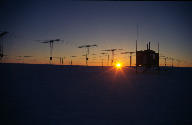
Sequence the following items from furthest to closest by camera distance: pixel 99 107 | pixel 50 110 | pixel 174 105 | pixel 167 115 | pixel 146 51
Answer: pixel 146 51
pixel 174 105
pixel 99 107
pixel 50 110
pixel 167 115

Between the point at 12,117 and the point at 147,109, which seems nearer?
the point at 12,117

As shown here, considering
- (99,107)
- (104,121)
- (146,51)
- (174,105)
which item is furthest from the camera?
(146,51)

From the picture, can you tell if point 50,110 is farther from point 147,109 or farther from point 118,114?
point 147,109

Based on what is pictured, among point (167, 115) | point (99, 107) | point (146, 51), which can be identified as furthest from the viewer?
point (146, 51)

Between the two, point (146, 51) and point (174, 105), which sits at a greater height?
point (146, 51)

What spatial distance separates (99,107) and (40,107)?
3374mm

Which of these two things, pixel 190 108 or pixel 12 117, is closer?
pixel 12 117

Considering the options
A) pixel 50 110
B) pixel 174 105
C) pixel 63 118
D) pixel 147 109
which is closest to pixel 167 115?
pixel 147 109

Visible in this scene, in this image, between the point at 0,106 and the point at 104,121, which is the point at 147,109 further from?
the point at 0,106

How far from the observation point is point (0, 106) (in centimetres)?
772

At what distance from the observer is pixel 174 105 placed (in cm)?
838

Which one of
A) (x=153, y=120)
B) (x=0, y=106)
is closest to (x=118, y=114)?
(x=153, y=120)

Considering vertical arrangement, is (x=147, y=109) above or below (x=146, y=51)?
below

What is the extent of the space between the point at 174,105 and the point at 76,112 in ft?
19.7
